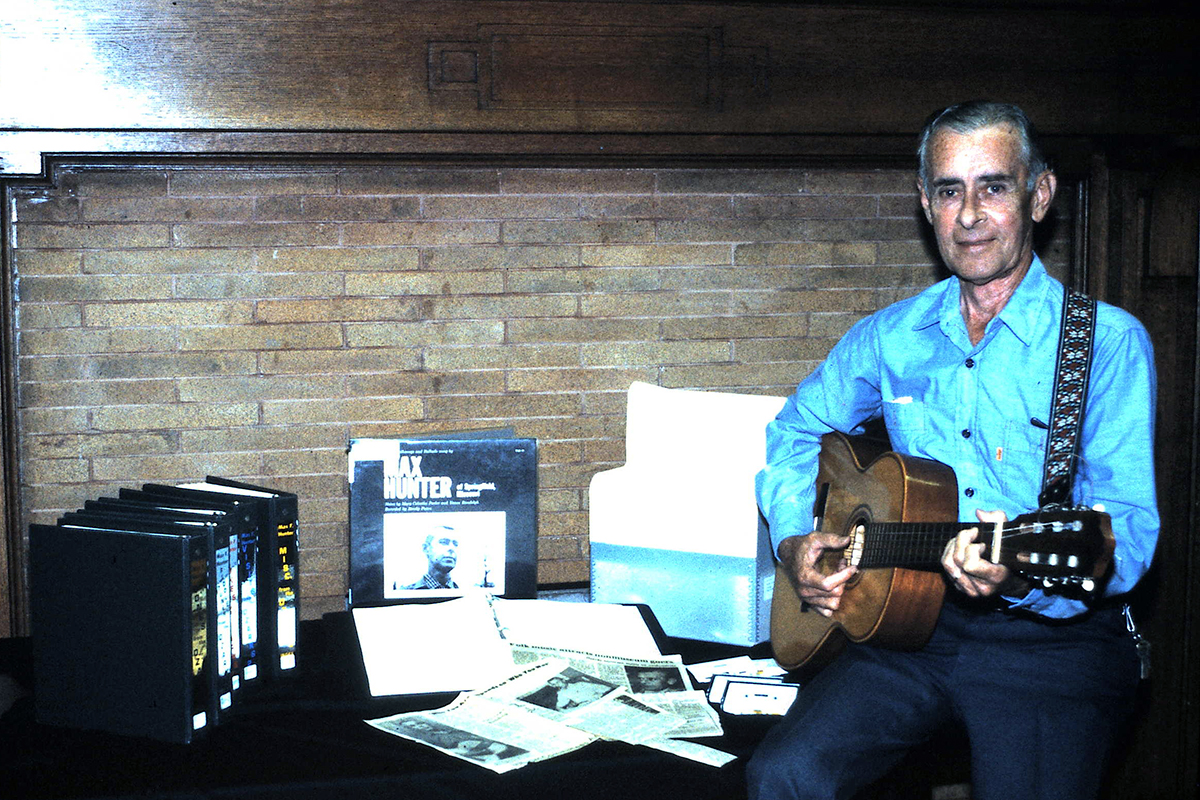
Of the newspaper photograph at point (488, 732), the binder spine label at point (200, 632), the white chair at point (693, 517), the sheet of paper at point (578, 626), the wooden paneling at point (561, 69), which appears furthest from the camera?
the wooden paneling at point (561, 69)

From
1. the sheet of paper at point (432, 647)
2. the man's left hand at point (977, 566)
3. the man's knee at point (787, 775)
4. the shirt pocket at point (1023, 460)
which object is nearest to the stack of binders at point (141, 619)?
the sheet of paper at point (432, 647)

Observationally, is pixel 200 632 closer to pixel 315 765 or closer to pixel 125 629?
pixel 125 629

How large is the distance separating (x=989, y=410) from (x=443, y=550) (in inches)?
51.4

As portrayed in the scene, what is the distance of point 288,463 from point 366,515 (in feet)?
2.02

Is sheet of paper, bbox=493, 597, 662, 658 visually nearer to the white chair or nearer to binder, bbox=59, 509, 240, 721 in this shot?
the white chair

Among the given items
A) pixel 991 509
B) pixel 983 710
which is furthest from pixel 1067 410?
pixel 983 710

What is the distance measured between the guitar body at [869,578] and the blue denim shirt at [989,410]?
0.09 meters

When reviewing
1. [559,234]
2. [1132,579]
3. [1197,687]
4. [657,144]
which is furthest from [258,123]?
[1197,687]

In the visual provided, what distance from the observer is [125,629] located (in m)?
1.92

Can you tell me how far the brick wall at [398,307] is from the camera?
9.55 ft

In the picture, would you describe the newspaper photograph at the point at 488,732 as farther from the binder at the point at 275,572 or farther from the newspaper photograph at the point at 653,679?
the binder at the point at 275,572

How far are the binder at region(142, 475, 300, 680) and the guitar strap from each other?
1.49 m

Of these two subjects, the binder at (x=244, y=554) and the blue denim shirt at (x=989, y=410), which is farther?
the binder at (x=244, y=554)

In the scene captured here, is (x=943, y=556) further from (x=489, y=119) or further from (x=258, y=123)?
(x=258, y=123)
